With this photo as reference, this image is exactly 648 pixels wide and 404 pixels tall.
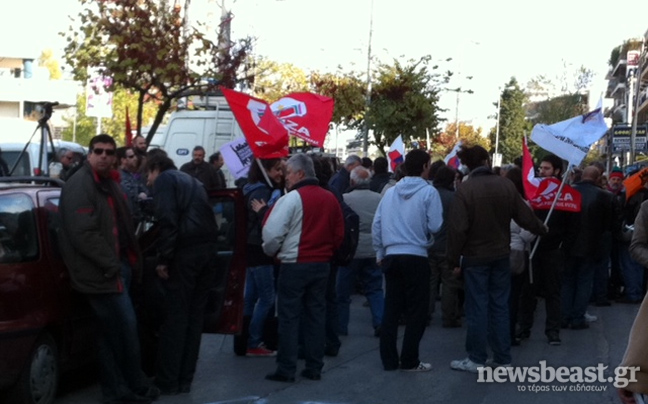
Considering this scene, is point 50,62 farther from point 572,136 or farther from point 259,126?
point 259,126

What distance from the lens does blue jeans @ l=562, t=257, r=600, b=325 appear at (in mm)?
13000

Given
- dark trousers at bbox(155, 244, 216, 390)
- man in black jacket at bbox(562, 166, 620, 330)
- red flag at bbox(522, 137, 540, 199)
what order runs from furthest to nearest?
man in black jacket at bbox(562, 166, 620, 330) → red flag at bbox(522, 137, 540, 199) → dark trousers at bbox(155, 244, 216, 390)

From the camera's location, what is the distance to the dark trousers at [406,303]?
964 cm

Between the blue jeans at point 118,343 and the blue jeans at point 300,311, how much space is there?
4.44 feet

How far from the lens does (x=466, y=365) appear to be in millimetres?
9953

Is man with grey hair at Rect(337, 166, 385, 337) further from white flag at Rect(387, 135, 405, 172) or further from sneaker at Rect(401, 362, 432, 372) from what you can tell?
white flag at Rect(387, 135, 405, 172)

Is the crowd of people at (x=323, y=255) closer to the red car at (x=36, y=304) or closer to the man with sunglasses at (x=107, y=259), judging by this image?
the man with sunglasses at (x=107, y=259)

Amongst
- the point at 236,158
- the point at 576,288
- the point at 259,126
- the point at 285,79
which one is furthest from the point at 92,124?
the point at 259,126

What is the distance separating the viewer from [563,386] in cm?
928

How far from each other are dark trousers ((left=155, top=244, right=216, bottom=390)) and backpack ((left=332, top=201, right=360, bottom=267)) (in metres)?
1.57

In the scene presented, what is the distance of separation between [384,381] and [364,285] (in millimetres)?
2601

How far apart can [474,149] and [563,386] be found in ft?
7.50

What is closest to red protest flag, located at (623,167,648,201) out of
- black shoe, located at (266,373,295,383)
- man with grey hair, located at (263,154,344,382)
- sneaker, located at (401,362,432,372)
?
sneaker, located at (401,362,432,372)

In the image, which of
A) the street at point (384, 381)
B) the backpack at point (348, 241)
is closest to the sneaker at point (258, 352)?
the street at point (384, 381)
